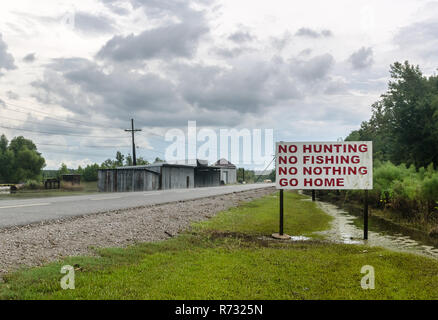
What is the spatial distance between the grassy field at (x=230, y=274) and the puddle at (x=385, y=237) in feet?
5.15

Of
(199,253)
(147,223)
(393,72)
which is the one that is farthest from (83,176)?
(199,253)

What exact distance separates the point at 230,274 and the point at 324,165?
226 inches

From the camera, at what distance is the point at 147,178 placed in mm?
45375

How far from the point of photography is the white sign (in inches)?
411

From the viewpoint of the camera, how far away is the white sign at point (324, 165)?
10.4 meters

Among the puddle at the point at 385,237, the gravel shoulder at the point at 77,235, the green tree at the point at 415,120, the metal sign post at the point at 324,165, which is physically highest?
the green tree at the point at 415,120

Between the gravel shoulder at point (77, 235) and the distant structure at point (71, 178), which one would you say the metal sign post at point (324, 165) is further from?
the distant structure at point (71, 178)

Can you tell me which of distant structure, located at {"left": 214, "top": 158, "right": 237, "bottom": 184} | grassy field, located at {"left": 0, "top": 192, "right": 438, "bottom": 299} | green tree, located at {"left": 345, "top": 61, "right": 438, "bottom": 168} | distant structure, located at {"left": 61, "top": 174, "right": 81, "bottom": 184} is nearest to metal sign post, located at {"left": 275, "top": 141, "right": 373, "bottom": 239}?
grassy field, located at {"left": 0, "top": 192, "right": 438, "bottom": 299}

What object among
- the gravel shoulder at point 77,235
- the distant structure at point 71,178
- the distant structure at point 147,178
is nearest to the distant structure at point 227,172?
the distant structure at point 147,178

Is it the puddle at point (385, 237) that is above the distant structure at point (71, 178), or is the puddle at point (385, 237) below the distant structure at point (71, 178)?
below

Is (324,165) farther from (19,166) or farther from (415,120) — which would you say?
(19,166)

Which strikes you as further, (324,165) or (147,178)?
(147,178)

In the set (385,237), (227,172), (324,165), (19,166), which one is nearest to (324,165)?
(324,165)
